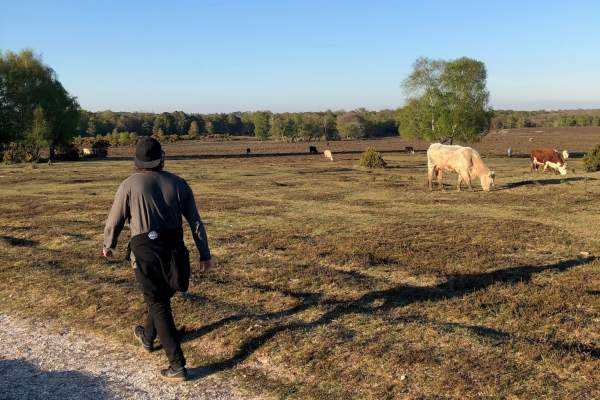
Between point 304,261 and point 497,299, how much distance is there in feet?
13.8

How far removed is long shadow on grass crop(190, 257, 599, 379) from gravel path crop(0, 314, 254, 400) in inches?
17.9

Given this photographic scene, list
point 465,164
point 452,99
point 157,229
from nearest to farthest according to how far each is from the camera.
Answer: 1. point 157,229
2. point 465,164
3. point 452,99

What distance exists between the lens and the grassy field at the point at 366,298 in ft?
18.4

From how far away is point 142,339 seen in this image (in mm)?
6449

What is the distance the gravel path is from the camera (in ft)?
17.8

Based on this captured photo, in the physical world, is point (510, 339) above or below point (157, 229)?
below

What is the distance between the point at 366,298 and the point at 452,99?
176 ft

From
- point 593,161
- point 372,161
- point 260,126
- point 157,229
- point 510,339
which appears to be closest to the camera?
point 157,229

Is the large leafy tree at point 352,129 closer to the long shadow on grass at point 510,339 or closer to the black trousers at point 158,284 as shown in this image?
the long shadow on grass at point 510,339

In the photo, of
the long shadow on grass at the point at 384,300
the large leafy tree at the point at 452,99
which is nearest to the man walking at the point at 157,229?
the long shadow on grass at the point at 384,300

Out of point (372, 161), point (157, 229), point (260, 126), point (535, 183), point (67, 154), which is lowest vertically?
point (535, 183)

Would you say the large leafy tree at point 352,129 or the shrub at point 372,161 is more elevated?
the large leafy tree at point 352,129

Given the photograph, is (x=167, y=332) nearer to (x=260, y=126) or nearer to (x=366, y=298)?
(x=366, y=298)

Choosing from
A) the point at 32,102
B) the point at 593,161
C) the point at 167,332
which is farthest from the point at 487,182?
the point at 32,102
